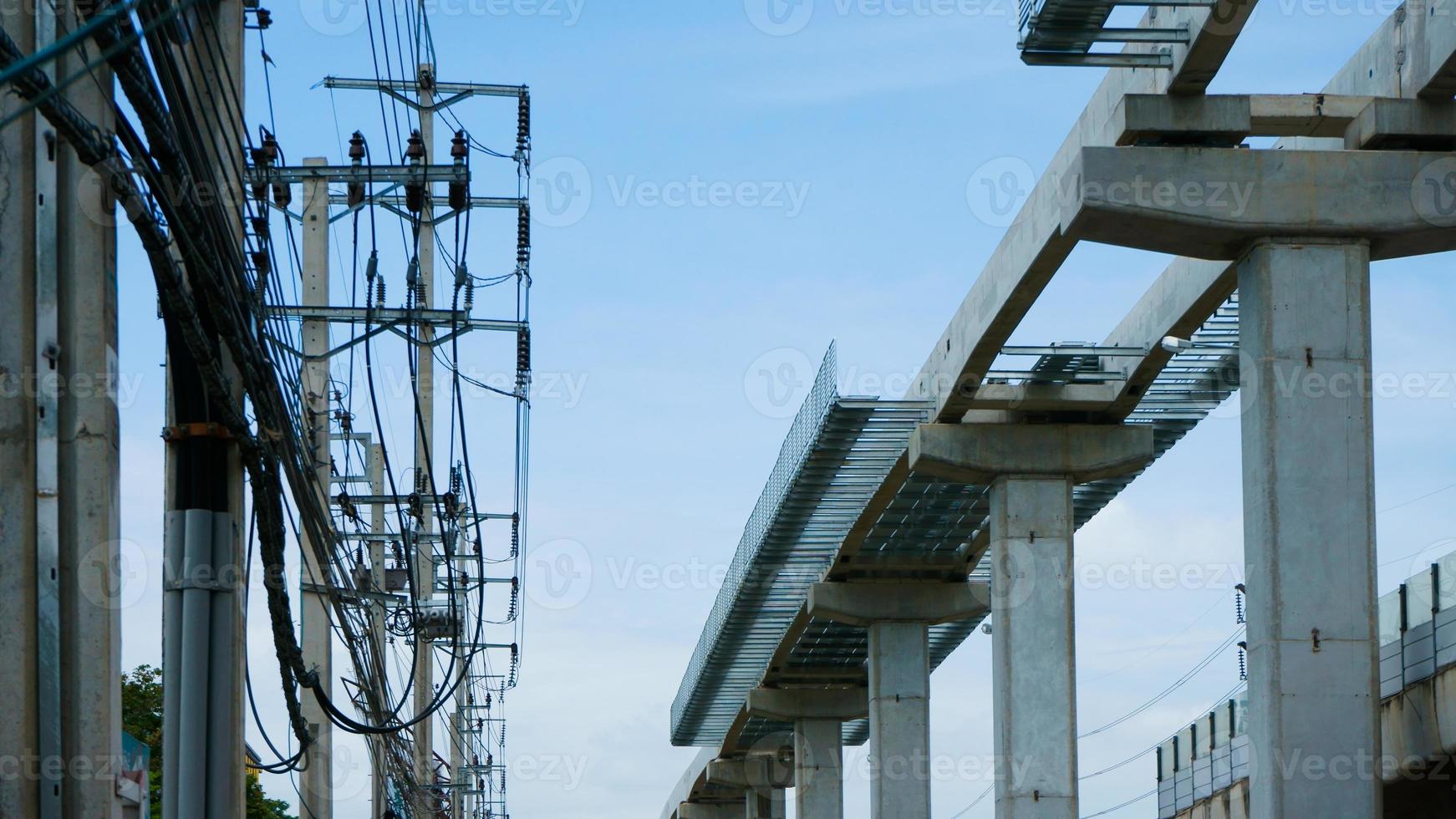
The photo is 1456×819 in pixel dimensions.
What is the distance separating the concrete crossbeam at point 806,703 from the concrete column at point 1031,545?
23327mm

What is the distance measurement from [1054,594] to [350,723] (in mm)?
18356

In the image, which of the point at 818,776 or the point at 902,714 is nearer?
the point at 902,714

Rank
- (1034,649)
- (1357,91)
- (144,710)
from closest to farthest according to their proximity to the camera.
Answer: (1357,91) < (1034,649) < (144,710)

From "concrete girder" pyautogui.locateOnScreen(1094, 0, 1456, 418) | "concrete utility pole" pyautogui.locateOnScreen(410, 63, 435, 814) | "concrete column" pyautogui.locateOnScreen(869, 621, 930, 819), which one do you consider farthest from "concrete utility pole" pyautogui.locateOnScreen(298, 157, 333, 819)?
"concrete column" pyautogui.locateOnScreen(869, 621, 930, 819)

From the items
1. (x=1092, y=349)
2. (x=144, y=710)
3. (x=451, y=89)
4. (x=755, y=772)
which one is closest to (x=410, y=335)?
(x=1092, y=349)

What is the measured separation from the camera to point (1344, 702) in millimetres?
20344

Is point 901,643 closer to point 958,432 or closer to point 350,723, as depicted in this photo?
point 958,432

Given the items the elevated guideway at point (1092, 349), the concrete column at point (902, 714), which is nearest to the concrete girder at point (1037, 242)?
the elevated guideway at point (1092, 349)

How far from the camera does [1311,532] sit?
20.9 m

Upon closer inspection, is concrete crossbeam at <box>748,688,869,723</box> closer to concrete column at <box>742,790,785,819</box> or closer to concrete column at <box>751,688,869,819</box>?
concrete column at <box>751,688,869,819</box>

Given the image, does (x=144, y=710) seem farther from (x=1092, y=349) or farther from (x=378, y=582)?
(x=1092, y=349)

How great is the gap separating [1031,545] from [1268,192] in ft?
36.9

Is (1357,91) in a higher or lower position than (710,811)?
higher

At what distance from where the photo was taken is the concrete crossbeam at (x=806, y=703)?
181ft
